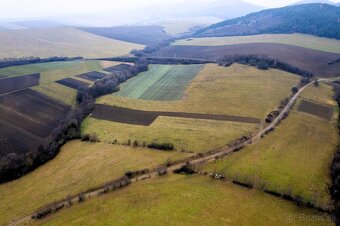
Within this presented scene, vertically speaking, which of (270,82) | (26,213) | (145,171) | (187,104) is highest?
(270,82)

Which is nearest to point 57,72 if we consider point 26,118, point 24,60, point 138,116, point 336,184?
point 24,60

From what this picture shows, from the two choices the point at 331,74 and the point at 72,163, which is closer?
the point at 72,163

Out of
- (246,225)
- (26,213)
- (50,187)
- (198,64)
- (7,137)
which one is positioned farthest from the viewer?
(198,64)

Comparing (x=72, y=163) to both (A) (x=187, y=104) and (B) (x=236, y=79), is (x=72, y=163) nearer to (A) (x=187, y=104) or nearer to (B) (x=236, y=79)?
(A) (x=187, y=104)

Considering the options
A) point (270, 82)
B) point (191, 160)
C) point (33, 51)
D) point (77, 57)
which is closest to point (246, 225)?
point (191, 160)

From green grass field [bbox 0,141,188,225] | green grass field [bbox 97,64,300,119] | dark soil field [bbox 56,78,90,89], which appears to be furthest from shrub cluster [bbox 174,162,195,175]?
dark soil field [bbox 56,78,90,89]

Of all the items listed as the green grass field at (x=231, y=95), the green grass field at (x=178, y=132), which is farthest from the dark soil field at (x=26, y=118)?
the green grass field at (x=231, y=95)
